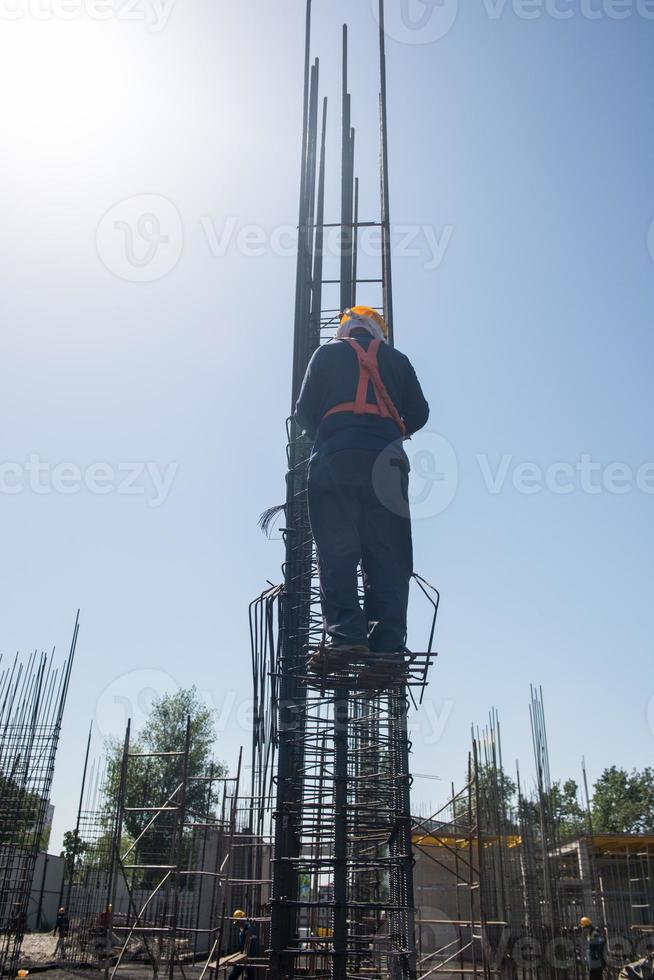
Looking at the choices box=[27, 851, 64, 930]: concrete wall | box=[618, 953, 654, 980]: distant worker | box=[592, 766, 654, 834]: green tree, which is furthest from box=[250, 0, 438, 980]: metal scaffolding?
box=[592, 766, 654, 834]: green tree

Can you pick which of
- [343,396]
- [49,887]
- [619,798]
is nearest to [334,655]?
[343,396]

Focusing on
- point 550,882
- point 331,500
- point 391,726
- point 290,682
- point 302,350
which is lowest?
point 550,882

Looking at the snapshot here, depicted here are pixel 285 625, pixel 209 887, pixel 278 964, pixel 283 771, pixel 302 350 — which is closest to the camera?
pixel 278 964

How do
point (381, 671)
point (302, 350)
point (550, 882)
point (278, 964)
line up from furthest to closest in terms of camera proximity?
point (550, 882) → point (302, 350) → point (278, 964) → point (381, 671)

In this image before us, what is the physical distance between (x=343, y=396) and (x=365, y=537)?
1.12m

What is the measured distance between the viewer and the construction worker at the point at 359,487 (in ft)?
20.3

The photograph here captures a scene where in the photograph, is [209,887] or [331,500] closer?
[331,500]

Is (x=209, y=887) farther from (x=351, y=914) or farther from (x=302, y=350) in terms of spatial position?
(x=302, y=350)

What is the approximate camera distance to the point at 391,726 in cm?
759

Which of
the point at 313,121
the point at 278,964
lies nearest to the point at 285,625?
the point at 278,964

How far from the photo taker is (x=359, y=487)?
6.43 m

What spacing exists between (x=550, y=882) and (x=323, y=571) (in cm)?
914

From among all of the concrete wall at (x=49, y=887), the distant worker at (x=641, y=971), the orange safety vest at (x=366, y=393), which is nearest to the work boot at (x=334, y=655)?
the orange safety vest at (x=366, y=393)

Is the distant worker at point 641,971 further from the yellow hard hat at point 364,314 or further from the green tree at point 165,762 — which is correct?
the green tree at point 165,762
